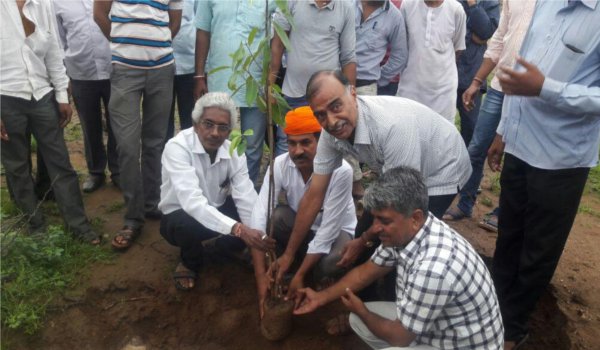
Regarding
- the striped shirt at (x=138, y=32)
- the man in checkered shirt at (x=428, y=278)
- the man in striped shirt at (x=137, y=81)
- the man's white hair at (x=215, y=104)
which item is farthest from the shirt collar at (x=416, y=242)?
the striped shirt at (x=138, y=32)

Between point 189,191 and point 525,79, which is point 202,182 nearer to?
point 189,191

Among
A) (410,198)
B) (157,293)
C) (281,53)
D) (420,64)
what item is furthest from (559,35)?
(157,293)

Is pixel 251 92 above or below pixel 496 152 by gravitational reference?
above

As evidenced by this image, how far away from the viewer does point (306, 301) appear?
99.8 inches

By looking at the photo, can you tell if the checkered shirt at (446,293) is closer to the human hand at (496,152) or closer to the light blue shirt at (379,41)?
the human hand at (496,152)

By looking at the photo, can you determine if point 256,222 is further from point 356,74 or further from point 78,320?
point 356,74

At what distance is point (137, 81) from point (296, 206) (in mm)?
1361

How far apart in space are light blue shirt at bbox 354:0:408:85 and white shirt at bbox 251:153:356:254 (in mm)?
1252

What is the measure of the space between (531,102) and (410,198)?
2.85 feet

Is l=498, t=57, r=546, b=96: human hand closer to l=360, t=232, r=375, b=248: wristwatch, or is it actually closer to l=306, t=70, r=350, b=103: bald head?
l=306, t=70, r=350, b=103: bald head

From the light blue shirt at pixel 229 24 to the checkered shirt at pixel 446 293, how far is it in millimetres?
1948

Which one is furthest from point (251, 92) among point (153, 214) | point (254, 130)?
point (153, 214)

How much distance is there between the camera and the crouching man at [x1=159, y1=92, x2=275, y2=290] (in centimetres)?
273

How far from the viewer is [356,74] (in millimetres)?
3723
